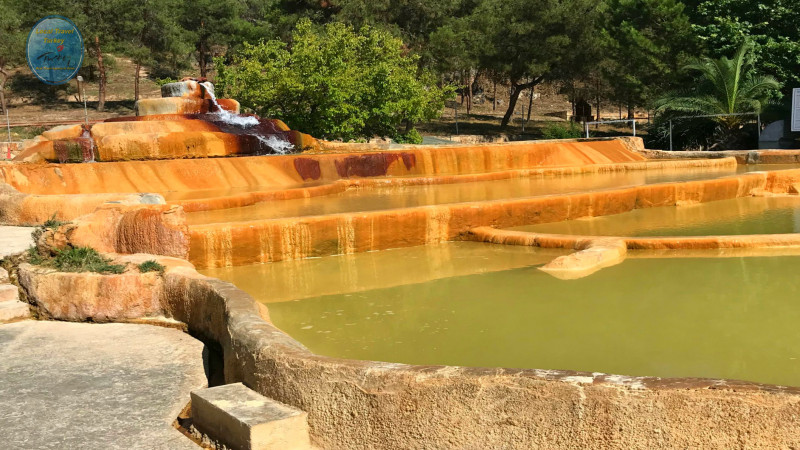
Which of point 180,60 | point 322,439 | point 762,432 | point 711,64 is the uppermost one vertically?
point 180,60

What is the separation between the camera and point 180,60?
4669 centimetres

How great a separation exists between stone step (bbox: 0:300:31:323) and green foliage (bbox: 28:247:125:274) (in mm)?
423

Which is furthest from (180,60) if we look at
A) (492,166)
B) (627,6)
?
(492,166)

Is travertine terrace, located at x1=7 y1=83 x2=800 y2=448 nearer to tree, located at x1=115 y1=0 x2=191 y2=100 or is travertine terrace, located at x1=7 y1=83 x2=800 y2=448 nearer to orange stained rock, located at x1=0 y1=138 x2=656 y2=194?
orange stained rock, located at x1=0 y1=138 x2=656 y2=194

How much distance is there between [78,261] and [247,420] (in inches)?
131

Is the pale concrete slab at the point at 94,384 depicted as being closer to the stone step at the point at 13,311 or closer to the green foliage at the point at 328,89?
the stone step at the point at 13,311

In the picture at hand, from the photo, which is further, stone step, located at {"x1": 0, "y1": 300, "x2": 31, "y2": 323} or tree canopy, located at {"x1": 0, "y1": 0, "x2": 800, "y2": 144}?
tree canopy, located at {"x1": 0, "y1": 0, "x2": 800, "y2": 144}

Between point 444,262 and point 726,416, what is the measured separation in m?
5.02

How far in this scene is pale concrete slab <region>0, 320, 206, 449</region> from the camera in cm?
414

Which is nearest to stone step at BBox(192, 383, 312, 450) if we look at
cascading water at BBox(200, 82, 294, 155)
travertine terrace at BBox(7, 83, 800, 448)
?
travertine terrace at BBox(7, 83, 800, 448)

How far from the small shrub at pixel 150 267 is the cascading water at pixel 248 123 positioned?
9.54 meters

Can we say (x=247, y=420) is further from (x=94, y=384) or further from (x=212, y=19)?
(x=212, y=19)

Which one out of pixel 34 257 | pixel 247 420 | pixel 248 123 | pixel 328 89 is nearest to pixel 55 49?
pixel 328 89

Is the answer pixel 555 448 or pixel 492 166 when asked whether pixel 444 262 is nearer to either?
pixel 555 448
